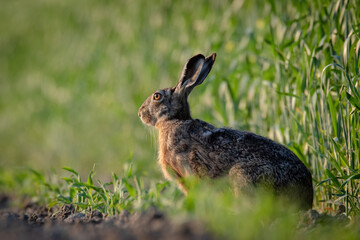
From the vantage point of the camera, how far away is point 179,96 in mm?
4293

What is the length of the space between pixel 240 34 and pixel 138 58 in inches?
104

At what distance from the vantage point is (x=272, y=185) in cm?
338

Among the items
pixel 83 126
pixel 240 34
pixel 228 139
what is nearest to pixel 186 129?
pixel 228 139

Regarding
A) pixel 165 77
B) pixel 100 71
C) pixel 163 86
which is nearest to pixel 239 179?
pixel 163 86

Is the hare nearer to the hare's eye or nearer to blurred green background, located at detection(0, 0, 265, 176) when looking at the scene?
the hare's eye

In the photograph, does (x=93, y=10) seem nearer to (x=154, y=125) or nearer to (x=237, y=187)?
(x=154, y=125)

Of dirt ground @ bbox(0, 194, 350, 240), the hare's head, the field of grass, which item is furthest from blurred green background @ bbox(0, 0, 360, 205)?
dirt ground @ bbox(0, 194, 350, 240)

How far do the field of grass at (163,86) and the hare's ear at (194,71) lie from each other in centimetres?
81

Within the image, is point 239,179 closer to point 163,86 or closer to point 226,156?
point 226,156

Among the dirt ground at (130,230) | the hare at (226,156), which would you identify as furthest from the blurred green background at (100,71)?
the dirt ground at (130,230)

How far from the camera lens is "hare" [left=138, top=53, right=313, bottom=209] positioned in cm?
342

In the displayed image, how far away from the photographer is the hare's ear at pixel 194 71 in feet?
13.6

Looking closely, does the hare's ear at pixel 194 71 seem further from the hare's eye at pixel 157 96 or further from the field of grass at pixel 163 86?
the field of grass at pixel 163 86

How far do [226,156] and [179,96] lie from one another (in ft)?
3.26
